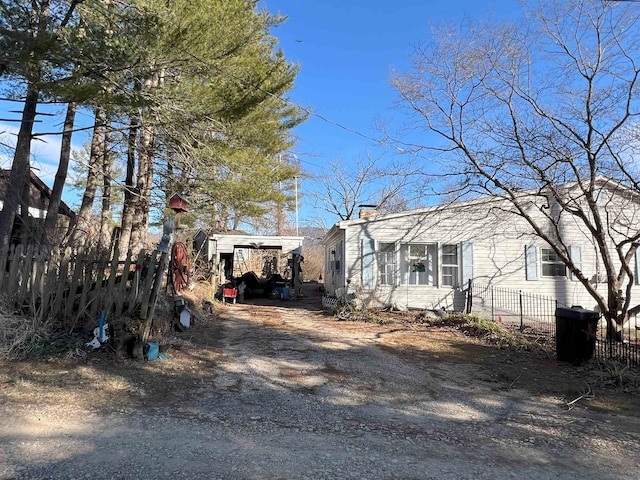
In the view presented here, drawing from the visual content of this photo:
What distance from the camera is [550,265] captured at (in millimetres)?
13812

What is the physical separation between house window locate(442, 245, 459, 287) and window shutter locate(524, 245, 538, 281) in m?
2.14

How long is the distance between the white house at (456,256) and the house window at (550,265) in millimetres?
14

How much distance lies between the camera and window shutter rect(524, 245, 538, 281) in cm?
1357

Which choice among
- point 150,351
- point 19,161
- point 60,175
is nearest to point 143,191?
point 60,175

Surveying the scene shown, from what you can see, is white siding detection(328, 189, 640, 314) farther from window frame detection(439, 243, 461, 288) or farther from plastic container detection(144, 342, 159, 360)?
plastic container detection(144, 342, 159, 360)

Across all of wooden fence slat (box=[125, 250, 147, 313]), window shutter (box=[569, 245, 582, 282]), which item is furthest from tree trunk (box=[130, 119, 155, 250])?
window shutter (box=[569, 245, 582, 282])

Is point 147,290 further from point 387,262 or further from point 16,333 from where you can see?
point 387,262

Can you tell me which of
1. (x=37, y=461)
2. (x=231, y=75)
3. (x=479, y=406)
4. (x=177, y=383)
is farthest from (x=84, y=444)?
(x=231, y=75)

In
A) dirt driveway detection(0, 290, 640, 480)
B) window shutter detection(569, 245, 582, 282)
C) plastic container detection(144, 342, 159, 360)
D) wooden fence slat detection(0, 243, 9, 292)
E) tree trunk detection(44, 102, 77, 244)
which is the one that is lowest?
dirt driveway detection(0, 290, 640, 480)

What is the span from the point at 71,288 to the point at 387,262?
29.9ft

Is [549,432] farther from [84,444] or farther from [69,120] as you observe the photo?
[69,120]

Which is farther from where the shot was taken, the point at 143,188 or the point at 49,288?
the point at 143,188

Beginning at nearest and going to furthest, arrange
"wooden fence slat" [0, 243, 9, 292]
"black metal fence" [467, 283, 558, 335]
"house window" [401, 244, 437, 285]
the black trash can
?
"wooden fence slat" [0, 243, 9, 292] < the black trash can < "black metal fence" [467, 283, 558, 335] < "house window" [401, 244, 437, 285]

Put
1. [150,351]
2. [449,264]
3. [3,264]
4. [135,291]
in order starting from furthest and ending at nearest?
[449,264]
[135,291]
[3,264]
[150,351]
